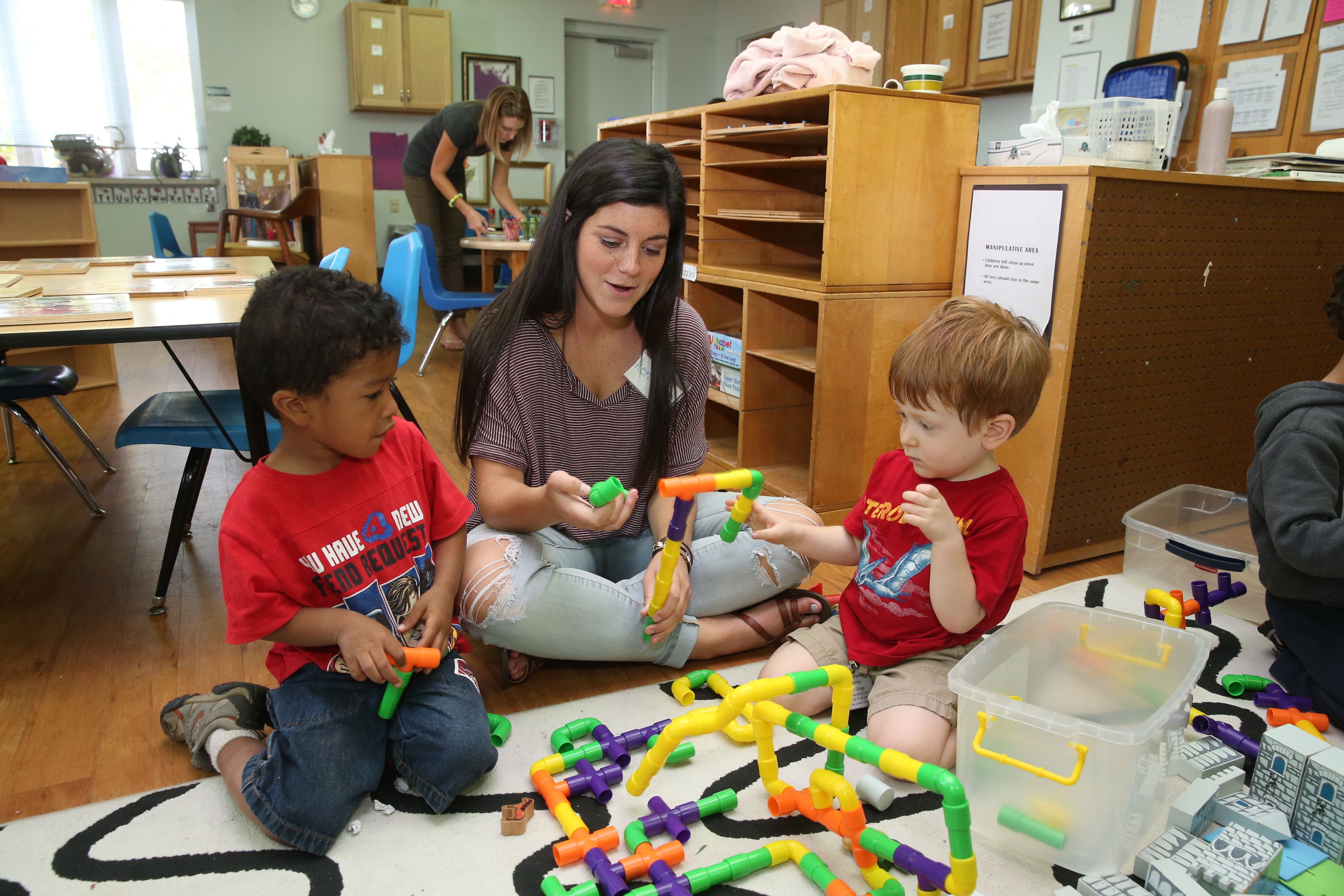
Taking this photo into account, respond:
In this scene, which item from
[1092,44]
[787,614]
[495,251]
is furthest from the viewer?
[495,251]

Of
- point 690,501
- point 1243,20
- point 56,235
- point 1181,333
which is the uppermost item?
point 1243,20

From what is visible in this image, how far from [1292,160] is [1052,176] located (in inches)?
38.4

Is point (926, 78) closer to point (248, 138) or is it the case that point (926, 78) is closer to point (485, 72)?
point (485, 72)

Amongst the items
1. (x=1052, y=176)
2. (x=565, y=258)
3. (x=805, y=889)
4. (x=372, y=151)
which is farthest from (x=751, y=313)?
(x=372, y=151)

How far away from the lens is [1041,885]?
1081 mm

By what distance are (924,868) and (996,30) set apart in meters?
4.78

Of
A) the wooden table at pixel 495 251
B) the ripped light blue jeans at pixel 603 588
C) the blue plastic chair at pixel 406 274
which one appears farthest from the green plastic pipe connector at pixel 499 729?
the wooden table at pixel 495 251

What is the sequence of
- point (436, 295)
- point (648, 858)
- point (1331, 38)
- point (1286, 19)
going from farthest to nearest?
point (436, 295), point (1286, 19), point (1331, 38), point (648, 858)

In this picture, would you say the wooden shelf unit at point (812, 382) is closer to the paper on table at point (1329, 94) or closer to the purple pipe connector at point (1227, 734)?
the purple pipe connector at point (1227, 734)

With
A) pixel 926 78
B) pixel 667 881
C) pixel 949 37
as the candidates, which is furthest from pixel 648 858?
pixel 949 37

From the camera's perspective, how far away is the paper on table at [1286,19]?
305 centimetres

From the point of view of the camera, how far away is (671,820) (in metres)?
1.14

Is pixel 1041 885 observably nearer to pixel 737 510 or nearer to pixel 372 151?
pixel 737 510

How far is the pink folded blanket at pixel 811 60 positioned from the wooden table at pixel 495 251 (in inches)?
65.3
